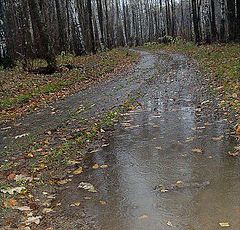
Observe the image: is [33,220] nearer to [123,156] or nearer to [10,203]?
[10,203]

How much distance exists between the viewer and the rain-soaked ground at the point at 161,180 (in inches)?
169

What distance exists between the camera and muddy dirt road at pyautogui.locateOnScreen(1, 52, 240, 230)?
4.29 m

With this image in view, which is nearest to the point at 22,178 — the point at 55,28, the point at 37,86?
the point at 37,86

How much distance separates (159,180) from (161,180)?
3 cm

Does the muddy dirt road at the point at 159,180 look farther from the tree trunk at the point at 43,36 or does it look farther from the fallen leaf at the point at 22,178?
the tree trunk at the point at 43,36

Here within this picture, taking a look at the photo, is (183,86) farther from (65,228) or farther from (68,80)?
(65,228)

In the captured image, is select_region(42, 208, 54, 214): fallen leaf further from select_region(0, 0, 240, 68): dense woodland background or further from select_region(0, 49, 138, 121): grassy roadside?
select_region(0, 0, 240, 68): dense woodland background

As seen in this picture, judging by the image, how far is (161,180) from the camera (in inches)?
209

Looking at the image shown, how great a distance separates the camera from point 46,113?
10.4 metres

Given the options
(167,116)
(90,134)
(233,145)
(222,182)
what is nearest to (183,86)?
(167,116)

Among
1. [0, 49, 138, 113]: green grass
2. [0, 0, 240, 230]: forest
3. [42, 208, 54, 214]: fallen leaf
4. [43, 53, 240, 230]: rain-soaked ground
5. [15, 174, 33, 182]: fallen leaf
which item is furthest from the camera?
[0, 49, 138, 113]: green grass

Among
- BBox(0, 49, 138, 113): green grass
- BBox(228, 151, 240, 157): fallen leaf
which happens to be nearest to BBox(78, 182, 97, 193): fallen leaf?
BBox(228, 151, 240, 157): fallen leaf

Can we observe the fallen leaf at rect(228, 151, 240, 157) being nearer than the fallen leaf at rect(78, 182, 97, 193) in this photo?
No

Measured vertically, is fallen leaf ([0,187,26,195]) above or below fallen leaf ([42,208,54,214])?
above
